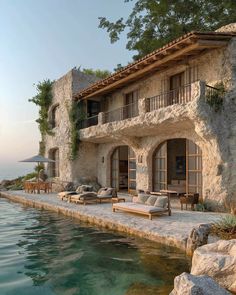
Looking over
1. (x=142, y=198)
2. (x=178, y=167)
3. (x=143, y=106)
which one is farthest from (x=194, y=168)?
(x=178, y=167)

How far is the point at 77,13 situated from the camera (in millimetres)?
16109

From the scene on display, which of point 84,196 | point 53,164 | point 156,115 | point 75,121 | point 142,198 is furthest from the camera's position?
point 53,164

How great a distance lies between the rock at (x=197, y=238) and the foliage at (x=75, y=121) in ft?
45.4

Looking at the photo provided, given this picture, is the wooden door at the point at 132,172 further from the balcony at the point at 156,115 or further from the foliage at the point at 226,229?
the foliage at the point at 226,229

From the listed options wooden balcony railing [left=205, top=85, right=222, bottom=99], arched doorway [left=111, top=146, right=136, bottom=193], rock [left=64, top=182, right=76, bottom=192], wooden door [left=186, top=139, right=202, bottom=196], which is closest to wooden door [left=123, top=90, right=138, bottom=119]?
arched doorway [left=111, top=146, right=136, bottom=193]

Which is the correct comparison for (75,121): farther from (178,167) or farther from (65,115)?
(178,167)

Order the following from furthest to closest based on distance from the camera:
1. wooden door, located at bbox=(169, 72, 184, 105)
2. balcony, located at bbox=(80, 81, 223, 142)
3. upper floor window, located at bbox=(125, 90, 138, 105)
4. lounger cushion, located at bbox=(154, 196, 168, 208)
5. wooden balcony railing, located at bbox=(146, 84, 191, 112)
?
1. upper floor window, located at bbox=(125, 90, 138, 105)
2. wooden door, located at bbox=(169, 72, 184, 105)
3. wooden balcony railing, located at bbox=(146, 84, 191, 112)
4. balcony, located at bbox=(80, 81, 223, 142)
5. lounger cushion, located at bbox=(154, 196, 168, 208)

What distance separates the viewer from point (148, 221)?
9805 millimetres

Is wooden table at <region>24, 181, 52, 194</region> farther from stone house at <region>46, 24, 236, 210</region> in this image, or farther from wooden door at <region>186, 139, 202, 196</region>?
wooden door at <region>186, 139, 202, 196</region>

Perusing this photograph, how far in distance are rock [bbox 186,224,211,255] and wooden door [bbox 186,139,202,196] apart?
604 cm

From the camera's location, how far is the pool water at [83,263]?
18.9 feet

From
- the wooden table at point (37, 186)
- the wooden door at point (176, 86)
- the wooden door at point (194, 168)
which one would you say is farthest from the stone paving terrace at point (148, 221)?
the wooden table at point (37, 186)

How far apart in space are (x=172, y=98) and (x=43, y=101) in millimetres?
12613

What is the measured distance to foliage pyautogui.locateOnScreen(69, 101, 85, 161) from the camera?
20.1 metres
